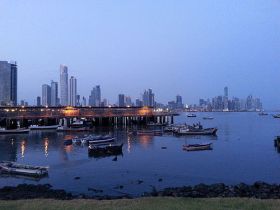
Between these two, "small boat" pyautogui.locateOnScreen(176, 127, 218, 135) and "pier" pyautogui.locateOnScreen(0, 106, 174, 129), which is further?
"pier" pyautogui.locateOnScreen(0, 106, 174, 129)

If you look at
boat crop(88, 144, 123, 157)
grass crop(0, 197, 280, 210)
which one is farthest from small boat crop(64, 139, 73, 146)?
grass crop(0, 197, 280, 210)

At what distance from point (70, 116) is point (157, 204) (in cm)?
10428

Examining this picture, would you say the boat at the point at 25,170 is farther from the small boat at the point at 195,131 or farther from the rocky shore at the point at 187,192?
the small boat at the point at 195,131

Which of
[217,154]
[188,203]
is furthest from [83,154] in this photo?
[188,203]

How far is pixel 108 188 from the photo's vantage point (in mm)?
31094

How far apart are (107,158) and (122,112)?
268ft

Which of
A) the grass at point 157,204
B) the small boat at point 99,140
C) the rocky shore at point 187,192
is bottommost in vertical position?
the rocky shore at point 187,192

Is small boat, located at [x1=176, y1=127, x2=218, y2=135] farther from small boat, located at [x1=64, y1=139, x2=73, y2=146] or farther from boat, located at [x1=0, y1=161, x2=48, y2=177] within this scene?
boat, located at [x1=0, y1=161, x2=48, y2=177]

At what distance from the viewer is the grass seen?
15.4 meters

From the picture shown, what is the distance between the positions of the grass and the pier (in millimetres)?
90481

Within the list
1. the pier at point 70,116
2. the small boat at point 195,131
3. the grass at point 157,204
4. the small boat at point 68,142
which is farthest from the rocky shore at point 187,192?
the pier at point 70,116

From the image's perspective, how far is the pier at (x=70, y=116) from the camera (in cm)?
10925

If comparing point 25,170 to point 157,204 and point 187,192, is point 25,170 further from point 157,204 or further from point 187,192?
point 157,204

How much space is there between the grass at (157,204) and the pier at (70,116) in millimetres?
90481
